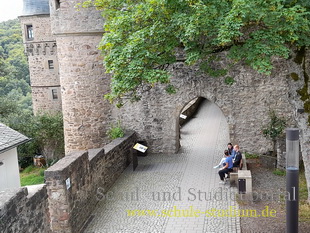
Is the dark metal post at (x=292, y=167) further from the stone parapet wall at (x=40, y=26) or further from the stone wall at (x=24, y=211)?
the stone parapet wall at (x=40, y=26)

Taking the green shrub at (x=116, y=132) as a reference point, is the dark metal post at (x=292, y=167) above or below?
above

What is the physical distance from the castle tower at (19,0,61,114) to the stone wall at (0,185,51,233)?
695 inches

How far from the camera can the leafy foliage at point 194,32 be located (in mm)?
7918

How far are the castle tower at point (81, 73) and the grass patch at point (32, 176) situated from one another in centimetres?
421

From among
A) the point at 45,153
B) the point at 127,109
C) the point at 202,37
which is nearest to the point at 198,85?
the point at 127,109

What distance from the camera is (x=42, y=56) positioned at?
79.7ft

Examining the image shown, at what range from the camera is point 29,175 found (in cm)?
1967

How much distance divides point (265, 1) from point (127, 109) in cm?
819

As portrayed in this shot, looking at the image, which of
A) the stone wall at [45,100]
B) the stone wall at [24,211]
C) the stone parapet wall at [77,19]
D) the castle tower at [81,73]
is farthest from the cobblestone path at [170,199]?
the stone wall at [45,100]

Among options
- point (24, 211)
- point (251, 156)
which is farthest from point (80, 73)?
point (24, 211)

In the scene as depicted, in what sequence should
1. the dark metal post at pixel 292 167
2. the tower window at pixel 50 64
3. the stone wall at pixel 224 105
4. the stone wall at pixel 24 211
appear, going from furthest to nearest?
the tower window at pixel 50 64 → the stone wall at pixel 224 105 → the dark metal post at pixel 292 167 → the stone wall at pixel 24 211

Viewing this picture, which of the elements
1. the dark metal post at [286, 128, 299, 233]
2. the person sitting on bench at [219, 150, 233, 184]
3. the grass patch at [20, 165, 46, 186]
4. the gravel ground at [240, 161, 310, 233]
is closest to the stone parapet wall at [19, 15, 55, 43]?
the grass patch at [20, 165, 46, 186]

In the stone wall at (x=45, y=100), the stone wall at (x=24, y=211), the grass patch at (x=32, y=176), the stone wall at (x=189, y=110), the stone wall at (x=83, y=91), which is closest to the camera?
the stone wall at (x=24, y=211)

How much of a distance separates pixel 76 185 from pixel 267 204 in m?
4.54
